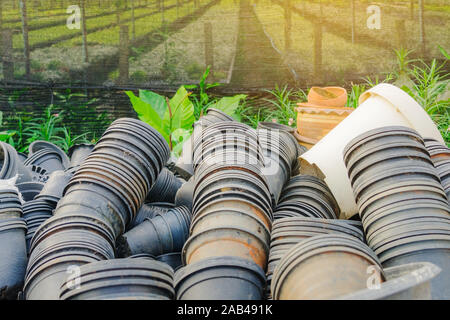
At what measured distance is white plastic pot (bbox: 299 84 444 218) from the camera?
2.57m

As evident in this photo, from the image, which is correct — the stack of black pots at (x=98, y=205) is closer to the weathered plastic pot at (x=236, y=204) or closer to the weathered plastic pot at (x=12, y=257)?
the weathered plastic pot at (x=12, y=257)

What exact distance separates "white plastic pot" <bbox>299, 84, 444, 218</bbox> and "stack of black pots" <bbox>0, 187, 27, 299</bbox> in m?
1.72

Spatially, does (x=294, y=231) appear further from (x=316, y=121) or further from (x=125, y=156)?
(x=316, y=121)

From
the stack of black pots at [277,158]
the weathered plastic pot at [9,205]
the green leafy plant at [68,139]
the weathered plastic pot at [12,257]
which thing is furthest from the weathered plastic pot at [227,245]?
the green leafy plant at [68,139]

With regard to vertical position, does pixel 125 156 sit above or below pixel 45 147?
above

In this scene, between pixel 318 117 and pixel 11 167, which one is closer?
pixel 11 167

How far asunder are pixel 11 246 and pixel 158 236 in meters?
0.72

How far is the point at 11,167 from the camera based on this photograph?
9.44 feet

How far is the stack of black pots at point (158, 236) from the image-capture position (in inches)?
88.4

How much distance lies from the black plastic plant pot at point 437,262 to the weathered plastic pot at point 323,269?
271 millimetres

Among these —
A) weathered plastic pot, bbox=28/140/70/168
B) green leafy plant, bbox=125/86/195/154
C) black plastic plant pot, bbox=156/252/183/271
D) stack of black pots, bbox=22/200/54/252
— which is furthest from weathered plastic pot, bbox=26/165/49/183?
green leafy plant, bbox=125/86/195/154

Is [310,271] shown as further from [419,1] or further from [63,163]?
[419,1]

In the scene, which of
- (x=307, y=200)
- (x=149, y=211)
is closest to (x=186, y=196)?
(x=149, y=211)

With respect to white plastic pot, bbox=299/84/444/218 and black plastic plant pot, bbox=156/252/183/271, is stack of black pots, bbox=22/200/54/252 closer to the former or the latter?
black plastic plant pot, bbox=156/252/183/271
